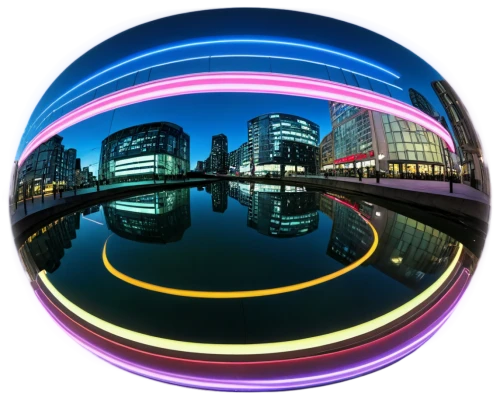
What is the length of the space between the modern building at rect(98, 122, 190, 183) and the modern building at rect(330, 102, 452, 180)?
68 centimetres

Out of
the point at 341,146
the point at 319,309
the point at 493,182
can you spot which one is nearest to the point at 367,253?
the point at 319,309

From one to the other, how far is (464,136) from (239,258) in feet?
4.61

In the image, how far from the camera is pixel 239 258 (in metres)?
1.03

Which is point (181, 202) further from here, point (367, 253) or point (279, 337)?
point (367, 253)

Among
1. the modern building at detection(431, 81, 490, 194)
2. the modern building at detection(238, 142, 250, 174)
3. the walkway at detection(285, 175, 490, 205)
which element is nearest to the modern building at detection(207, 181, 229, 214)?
the modern building at detection(238, 142, 250, 174)

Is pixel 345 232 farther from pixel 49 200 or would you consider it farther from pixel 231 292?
pixel 49 200

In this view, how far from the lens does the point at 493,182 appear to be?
62.1 inches

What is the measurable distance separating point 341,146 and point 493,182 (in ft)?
4.09

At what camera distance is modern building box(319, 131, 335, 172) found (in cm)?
110

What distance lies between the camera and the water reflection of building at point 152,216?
3.57 ft

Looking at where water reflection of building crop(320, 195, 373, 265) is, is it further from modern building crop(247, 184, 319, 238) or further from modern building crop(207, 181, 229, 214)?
modern building crop(207, 181, 229, 214)

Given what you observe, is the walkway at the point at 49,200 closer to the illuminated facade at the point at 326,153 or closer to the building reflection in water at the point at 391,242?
the illuminated facade at the point at 326,153

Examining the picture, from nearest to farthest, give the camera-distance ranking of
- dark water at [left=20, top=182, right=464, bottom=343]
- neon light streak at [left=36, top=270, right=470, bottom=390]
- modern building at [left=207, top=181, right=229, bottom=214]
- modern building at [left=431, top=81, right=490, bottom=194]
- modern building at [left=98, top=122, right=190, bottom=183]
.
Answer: neon light streak at [left=36, top=270, right=470, bottom=390] → dark water at [left=20, top=182, right=464, bottom=343] → modern building at [left=98, top=122, right=190, bottom=183] → modern building at [left=207, top=181, right=229, bottom=214] → modern building at [left=431, top=81, right=490, bottom=194]

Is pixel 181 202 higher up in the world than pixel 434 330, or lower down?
higher up
